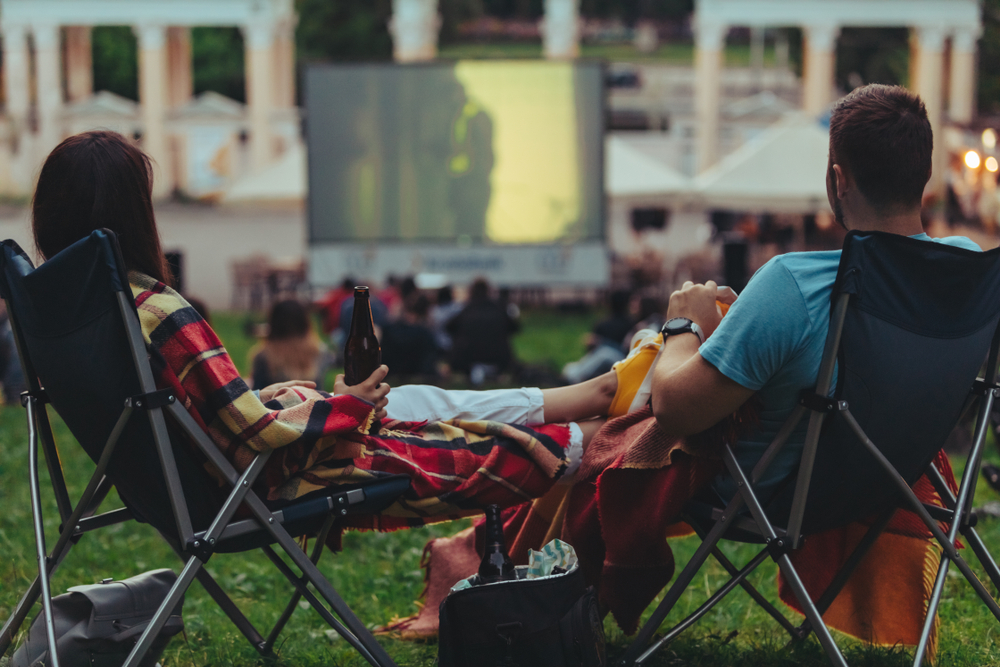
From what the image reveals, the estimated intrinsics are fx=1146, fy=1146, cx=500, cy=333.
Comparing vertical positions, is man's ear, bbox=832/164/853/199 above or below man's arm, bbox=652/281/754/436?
above

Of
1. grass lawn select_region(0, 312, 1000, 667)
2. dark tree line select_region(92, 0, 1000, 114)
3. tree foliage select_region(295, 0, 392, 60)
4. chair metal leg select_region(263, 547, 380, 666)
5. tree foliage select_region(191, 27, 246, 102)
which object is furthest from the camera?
tree foliage select_region(191, 27, 246, 102)

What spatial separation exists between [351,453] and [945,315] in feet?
4.28

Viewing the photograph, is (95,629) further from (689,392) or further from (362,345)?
(689,392)

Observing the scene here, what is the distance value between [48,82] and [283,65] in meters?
5.26

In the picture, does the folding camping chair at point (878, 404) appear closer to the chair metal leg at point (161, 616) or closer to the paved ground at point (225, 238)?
the chair metal leg at point (161, 616)

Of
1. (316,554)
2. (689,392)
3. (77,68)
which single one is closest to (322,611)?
(316,554)

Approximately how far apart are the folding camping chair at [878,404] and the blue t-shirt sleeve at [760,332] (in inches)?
3.5

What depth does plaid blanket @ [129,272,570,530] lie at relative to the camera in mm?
2395

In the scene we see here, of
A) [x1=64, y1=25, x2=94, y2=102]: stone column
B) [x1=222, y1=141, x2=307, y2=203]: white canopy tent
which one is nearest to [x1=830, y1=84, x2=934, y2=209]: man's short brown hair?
[x1=222, y1=141, x2=307, y2=203]: white canopy tent

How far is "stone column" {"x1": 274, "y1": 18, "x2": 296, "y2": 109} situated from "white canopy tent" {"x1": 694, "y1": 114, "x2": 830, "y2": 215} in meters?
14.2

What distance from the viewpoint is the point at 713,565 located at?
4.11m

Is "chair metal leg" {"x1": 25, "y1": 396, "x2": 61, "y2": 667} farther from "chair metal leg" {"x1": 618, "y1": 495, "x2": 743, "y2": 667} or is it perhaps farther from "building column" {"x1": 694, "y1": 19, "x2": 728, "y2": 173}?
"building column" {"x1": 694, "y1": 19, "x2": 728, "y2": 173}

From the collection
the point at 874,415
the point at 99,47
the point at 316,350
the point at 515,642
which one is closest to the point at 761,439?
the point at 874,415

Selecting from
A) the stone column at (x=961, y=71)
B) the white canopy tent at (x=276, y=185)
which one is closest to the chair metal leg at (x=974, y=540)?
the white canopy tent at (x=276, y=185)
